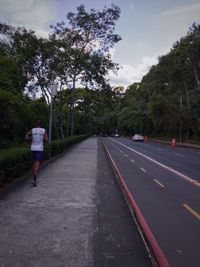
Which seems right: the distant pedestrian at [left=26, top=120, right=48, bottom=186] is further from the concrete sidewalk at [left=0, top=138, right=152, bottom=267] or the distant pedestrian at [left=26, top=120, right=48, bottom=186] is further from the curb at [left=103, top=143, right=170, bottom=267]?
the curb at [left=103, top=143, right=170, bottom=267]

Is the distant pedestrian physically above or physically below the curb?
above

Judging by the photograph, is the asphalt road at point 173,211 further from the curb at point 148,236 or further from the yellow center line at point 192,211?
the curb at point 148,236

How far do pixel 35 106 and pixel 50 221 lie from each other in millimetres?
24283

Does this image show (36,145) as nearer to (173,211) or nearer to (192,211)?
(173,211)

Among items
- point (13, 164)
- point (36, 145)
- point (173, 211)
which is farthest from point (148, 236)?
point (13, 164)

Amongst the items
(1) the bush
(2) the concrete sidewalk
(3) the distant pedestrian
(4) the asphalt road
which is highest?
(3) the distant pedestrian

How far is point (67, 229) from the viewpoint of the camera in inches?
251

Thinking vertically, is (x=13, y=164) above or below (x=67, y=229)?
above

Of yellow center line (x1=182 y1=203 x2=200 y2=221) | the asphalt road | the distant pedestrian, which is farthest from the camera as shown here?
the distant pedestrian

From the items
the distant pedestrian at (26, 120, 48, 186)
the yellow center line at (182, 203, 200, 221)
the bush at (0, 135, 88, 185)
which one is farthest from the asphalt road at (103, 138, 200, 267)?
the bush at (0, 135, 88, 185)

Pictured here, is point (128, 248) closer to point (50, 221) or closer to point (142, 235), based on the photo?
point (142, 235)

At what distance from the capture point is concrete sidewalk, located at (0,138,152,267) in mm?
4980

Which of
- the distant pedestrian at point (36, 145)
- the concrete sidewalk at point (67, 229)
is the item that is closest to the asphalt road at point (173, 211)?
the concrete sidewalk at point (67, 229)

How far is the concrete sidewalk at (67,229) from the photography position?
498 centimetres
